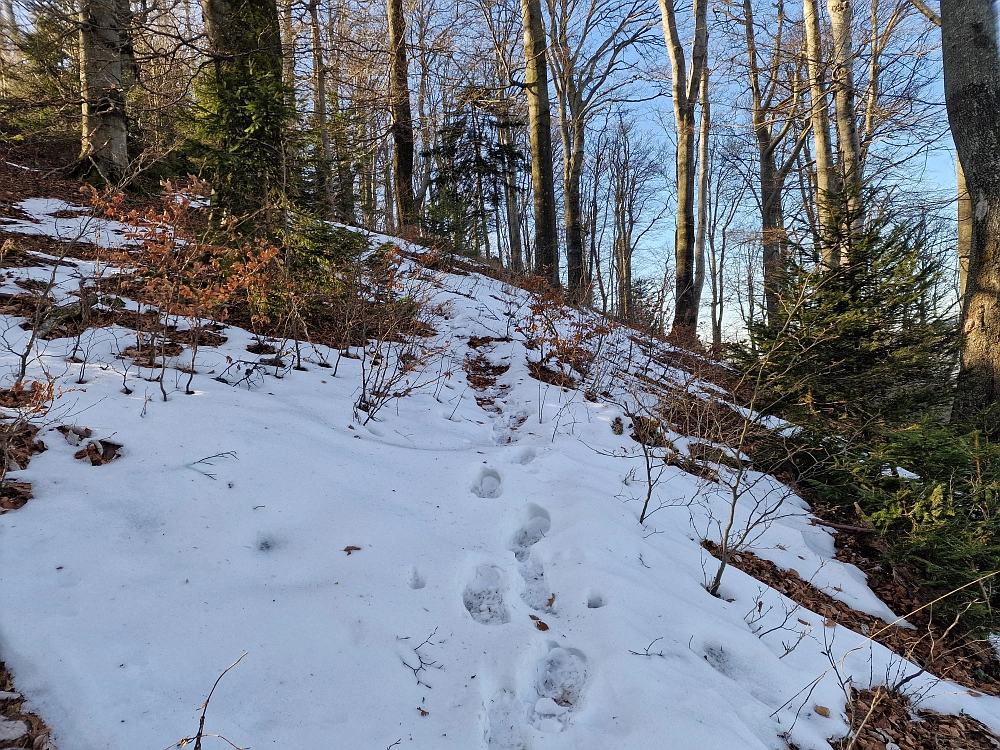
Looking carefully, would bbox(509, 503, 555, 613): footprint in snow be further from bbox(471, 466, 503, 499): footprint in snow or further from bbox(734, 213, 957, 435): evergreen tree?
bbox(734, 213, 957, 435): evergreen tree

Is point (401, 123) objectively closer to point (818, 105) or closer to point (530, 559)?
point (818, 105)

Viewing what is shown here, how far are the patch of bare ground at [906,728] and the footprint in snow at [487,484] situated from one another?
190cm

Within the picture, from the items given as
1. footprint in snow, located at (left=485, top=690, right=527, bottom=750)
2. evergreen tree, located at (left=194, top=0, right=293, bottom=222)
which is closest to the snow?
footprint in snow, located at (left=485, top=690, right=527, bottom=750)

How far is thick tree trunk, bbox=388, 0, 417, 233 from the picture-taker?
9117 millimetres

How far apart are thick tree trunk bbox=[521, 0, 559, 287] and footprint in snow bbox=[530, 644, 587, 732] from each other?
7.20 m

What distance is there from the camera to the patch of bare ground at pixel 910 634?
2.48m

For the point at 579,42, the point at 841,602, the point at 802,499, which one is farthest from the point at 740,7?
the point at 841,602

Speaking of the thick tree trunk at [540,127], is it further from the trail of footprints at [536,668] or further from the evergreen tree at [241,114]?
the trail of footprints at [536,668]

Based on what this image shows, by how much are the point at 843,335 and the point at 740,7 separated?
36.9 feet

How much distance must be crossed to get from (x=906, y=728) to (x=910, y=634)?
1107 millimetres

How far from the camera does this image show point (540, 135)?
27.8 ft

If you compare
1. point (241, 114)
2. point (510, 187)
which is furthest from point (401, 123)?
point (241, 114)

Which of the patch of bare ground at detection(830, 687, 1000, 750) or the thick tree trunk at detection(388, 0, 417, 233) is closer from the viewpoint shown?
the patch of bare ground at detection(830, 687, 1000, 750)

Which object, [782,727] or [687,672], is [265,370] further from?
[782,727]
